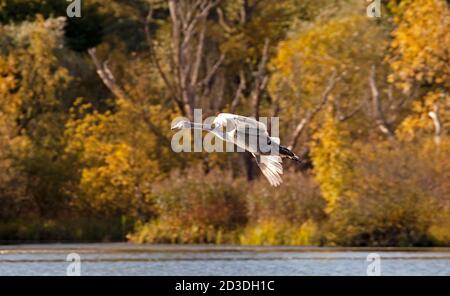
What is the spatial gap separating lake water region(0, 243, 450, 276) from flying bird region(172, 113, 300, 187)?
7.68 meters

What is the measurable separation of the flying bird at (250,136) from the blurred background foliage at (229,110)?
44.0ft

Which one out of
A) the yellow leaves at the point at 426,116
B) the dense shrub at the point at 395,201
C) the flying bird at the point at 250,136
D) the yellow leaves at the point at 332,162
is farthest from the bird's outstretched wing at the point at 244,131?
the yellow leaves at the point at 426,116

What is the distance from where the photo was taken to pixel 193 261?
31719 mm

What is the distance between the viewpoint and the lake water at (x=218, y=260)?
29.5 meters

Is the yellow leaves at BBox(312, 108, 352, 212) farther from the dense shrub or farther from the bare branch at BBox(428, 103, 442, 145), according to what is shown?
the bare branch at BBox(428, 103, 442, 145)

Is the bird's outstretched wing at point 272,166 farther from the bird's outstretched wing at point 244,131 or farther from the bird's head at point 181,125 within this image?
the bird's head at point 181,125

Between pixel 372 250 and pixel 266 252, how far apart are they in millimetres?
2489

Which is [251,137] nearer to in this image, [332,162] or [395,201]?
[395,201]

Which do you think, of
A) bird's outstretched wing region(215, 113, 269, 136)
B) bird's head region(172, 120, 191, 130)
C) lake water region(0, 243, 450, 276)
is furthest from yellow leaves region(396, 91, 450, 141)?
bird's head region(172, 120, 191, 130)

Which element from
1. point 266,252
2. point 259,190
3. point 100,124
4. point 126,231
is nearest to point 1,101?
point 100,124

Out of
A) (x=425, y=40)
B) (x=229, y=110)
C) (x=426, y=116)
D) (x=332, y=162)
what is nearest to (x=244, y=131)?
(x=425, y=40)

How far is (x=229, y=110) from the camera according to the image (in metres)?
45.0

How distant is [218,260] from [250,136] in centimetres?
1127
